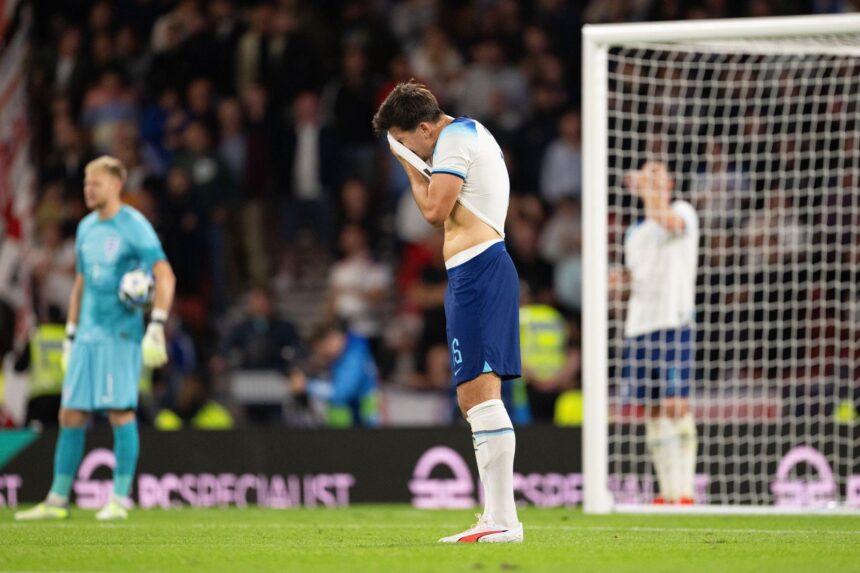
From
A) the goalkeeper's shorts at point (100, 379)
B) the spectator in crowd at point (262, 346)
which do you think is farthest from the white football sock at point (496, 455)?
the spectator in crowd at point (262, 346)

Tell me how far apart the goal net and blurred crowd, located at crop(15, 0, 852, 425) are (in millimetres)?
1626

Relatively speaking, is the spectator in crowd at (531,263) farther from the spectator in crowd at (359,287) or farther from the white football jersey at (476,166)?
the white football jersey at (476,166)

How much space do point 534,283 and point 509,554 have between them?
818cm

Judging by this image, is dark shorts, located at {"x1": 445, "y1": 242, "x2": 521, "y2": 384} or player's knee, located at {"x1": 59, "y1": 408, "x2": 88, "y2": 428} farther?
player's knee, located at {"x1": 59, "y1": 408, "x2": 88, "y2": 428}

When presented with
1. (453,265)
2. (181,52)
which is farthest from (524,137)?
(453,265)

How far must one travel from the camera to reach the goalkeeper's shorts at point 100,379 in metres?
9.37

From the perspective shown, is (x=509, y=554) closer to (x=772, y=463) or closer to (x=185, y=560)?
(x=185, y=560)

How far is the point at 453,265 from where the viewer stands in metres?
6.72

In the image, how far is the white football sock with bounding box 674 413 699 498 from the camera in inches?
407

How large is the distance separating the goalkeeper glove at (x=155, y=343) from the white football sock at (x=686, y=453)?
3.57m

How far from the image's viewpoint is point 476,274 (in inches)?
262

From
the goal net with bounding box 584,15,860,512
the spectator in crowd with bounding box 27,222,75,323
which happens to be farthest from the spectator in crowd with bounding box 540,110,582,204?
the spectator in crowd with bounding box 27,222,75,323

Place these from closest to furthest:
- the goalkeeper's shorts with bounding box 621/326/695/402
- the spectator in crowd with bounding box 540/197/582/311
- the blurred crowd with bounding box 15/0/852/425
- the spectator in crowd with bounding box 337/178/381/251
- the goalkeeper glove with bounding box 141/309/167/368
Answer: the goalkeeper glove with bounding box 141/309/167/368 < the goalkeeper's shorts with bounding box 621/326/695/402 < the blurred crowd with bounding box 15/0/852/425 < the spectator in crowd with bounding box 540/197/582/311 < the spectator in crowd with bounding box 337/178/381/251

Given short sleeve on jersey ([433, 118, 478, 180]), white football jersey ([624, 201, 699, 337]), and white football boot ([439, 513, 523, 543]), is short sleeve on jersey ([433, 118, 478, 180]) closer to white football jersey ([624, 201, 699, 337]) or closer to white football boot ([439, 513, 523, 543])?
white football boot ([439, 513, 523, 543])
